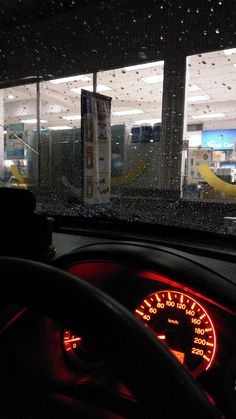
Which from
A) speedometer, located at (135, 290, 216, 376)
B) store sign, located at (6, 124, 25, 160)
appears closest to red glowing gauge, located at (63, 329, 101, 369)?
speedometer, located at (135, 290, 216, 376)

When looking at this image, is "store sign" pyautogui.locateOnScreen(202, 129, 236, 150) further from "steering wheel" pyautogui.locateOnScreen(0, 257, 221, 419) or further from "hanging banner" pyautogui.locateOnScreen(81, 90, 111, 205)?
"steering wheel" pyautogui.locateOnScreen(0, 257, 221, 419)

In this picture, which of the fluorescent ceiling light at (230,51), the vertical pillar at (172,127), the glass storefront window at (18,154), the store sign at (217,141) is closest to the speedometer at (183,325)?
the vertical pillar at (172,127)

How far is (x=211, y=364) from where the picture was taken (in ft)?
2.52

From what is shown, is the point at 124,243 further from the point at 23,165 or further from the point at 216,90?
the point at 216,90

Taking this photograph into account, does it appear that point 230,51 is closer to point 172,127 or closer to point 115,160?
point 172,127

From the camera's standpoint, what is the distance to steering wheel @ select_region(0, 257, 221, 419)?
0.30m

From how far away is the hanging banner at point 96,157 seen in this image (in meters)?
Result: 1.30

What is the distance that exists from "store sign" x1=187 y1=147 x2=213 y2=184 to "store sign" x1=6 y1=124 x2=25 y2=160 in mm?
760

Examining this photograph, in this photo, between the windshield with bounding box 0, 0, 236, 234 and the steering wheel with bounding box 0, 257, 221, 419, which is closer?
the steering wheel with bounding box 0, 257, 221, 419

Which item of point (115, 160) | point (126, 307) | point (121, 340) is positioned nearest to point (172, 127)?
point (115, 160)

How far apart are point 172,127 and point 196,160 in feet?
2.40

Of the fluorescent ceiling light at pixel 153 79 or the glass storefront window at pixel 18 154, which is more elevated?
the fluorescent ceiling light at pixel 153 79

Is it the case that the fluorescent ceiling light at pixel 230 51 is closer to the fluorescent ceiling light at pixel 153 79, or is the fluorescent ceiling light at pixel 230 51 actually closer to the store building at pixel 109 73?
the store building at pixel 109 73

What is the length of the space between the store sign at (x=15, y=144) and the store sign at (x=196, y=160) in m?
0.76
